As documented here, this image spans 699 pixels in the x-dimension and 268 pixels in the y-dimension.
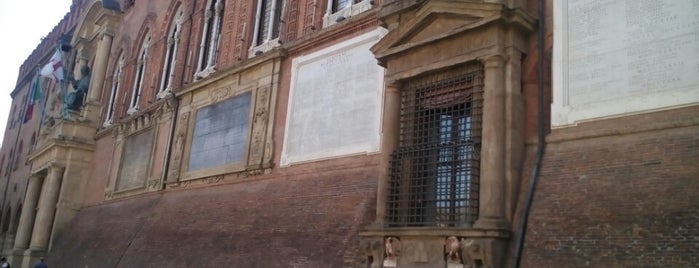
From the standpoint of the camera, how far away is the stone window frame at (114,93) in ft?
77.4

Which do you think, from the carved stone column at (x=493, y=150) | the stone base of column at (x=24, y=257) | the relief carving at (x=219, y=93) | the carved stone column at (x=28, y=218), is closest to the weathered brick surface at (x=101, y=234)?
the stone base of column at (x=24, y=257)

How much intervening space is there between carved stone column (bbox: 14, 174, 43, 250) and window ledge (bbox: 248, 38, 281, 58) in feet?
44.8

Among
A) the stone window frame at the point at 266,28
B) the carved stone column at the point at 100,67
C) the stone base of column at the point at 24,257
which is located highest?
the carved stone column at the point at 100,67

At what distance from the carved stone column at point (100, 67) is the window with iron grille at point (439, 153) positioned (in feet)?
60.7

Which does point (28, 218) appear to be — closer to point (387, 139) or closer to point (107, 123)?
point (107, 123)

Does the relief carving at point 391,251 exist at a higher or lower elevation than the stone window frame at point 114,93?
lower

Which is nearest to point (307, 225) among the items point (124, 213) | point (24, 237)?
point (124, 213)

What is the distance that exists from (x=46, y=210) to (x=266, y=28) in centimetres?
1246

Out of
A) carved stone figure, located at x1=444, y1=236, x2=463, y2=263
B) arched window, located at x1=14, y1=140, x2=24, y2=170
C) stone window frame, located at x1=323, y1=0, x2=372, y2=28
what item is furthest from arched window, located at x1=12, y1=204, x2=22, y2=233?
carved stone figure, located at x1=444, y1=236, x2=463, y2=263

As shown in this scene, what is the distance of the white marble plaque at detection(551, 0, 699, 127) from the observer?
6961mm

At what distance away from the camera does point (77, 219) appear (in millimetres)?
22188

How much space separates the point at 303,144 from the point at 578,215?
20.9ft

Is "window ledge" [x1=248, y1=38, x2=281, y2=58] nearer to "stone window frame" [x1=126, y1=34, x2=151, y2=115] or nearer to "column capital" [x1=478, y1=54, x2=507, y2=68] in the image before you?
"column capital" [x1=478, y1=54, x2=507, y2=68]

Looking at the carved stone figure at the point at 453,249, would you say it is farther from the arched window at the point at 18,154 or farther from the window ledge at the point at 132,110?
the arched window at the point at 18,154
